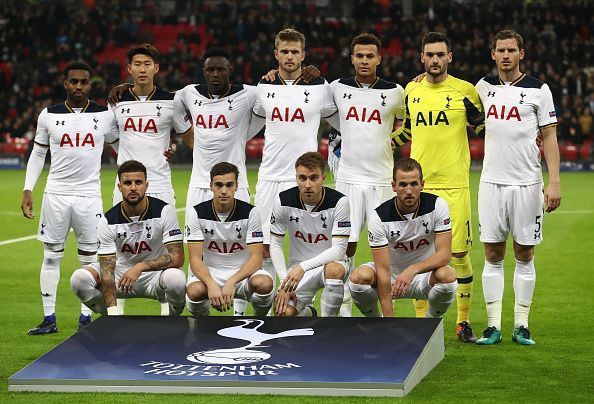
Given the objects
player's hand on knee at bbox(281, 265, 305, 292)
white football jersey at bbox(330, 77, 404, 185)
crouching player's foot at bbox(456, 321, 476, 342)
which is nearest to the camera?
player's hand on knee at bbox(281, 265, 305, 292)

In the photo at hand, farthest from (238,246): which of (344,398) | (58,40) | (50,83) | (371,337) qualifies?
(58,40)

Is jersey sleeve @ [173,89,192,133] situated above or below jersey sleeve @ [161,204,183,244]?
above

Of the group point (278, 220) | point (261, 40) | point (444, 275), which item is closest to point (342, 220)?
point (278, 220)

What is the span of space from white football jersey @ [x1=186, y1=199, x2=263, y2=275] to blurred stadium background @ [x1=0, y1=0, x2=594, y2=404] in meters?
2.25

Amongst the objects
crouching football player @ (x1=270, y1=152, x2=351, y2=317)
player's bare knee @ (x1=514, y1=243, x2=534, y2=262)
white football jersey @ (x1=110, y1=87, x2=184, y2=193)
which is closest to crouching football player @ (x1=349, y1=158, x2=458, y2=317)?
crouching football player @ (x1=270, y1=152, x2=351, y2=317)

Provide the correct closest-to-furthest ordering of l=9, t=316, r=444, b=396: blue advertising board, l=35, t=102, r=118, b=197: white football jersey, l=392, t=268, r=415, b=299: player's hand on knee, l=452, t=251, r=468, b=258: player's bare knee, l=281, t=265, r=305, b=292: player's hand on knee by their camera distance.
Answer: l=9, t=316, r=444, b=396: blue advertising board < l=392, t=268, r=415, b=299: player's hand on knee < l=281, t=265, r=305, b=292: player's hand on knee < l=452, t=251, r=468, b=258: player's bare knee < l=35, t=102, r=118, b=197: white football jersey

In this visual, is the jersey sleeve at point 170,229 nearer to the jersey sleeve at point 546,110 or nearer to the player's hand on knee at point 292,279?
the player's hand on knee at point 292,279

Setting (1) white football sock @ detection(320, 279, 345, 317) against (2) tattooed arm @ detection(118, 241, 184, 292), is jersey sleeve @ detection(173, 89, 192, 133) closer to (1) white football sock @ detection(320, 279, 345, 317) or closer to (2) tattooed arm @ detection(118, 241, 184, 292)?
(2) tattooed arm @ detection(118, 241, 184, 292)

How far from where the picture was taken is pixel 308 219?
28.7 feet

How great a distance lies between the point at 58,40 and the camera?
37000mm

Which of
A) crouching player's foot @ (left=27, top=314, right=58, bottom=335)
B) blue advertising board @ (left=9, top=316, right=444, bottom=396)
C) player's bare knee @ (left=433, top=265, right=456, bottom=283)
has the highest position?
player's bare knee @ (left=433, top=265, right=456, bottom=283)

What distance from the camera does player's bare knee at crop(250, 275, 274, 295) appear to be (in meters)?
Answer: 8.52

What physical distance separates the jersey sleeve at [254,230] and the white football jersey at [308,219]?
13 centimetres

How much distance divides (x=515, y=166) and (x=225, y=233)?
230 cm
